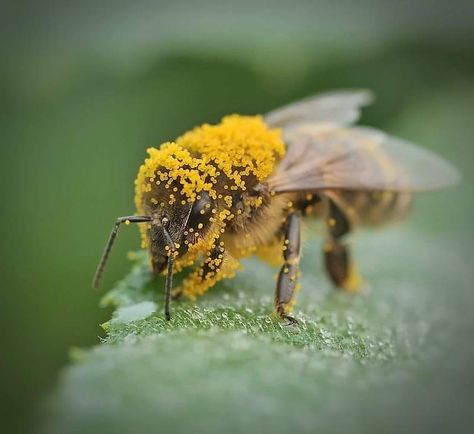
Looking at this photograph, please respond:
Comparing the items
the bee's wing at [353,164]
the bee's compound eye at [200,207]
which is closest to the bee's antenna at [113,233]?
the bee's compound eye at [200,207]

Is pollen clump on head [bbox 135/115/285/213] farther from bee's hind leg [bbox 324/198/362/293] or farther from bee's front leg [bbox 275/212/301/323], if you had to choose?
bee's hind leg [bbox 324/198/362/293]

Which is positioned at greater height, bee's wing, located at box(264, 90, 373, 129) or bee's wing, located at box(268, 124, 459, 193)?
bee's wing, located at box(264, 90, 373, 129)

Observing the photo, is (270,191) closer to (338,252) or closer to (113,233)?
(113,233)

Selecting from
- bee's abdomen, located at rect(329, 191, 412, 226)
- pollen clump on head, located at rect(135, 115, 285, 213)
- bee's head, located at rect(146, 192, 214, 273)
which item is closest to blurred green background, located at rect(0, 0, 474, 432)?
bee's abdomen, located at rect(329, 191, 412, 226)

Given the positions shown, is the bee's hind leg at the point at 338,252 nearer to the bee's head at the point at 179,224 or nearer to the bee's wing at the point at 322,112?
the bee's wing at the point at 322,112

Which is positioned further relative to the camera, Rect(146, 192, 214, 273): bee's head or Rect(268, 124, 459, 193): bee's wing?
Rect(268, 124, 459, 193): bee's wing

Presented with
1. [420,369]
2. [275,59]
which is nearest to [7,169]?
[275,59]
